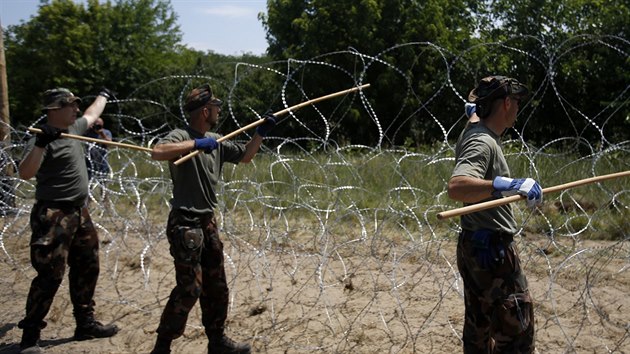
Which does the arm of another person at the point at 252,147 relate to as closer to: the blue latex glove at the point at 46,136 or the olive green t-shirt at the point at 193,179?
the olive green t-shirt at the point at 193,179

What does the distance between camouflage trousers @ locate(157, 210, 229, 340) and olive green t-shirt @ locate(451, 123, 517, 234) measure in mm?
1723

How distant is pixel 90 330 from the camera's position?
534 centimetres

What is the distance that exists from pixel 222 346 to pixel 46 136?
6.09ft

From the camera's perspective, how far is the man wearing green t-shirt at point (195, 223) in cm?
439

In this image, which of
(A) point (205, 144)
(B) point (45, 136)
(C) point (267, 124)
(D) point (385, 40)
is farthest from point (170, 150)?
(D) point (385, 40)

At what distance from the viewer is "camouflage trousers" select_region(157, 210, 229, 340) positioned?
4402 mm

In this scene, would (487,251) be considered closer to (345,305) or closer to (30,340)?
(345,305)

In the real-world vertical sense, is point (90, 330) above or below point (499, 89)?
below

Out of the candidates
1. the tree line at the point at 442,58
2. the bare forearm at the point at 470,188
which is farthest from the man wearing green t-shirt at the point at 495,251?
the tree line at the point at 442,58

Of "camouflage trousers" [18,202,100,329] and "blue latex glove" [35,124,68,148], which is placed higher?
"blue latex glove" [35,124,68,148]

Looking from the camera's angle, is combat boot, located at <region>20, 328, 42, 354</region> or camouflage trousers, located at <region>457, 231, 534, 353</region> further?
combat boot, located at <region>20, 328, 42, 354</region>

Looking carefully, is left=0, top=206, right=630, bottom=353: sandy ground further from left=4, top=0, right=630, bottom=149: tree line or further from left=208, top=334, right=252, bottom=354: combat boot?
left=4, top=0, right=630, bottom=149: tree line

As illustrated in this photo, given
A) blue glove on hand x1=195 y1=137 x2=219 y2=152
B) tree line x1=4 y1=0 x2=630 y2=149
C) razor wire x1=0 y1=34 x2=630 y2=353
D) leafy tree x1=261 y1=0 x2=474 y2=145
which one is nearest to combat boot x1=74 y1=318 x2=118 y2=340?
razor wire x1=0 y1=34 x2=630 y2=353

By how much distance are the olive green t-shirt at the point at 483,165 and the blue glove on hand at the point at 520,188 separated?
0.38ft
